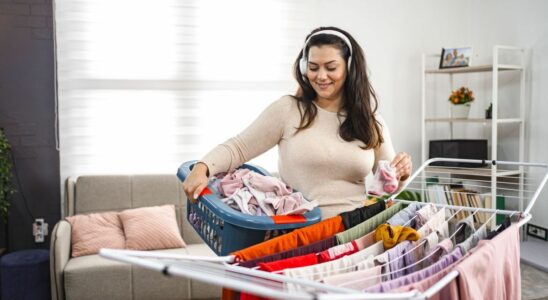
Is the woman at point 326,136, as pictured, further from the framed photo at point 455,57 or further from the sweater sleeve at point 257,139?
the framed photo at point 455,57

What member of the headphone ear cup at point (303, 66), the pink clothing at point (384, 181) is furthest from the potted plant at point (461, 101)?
the pink clothing at point (384, 181)

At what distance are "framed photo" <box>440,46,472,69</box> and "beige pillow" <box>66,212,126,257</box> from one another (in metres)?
2.79

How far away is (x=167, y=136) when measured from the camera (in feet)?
12.8

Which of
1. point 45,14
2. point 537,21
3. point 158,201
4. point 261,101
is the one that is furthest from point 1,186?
point 537,21

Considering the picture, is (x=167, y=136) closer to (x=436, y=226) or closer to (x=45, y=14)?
(x=45, y=14)

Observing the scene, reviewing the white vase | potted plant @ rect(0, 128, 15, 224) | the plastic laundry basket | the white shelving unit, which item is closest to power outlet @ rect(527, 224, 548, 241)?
the white shelving unit

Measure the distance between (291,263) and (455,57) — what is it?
11.5 feet

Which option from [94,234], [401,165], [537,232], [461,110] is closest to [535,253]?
[537,232]

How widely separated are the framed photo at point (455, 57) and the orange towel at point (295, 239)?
312cm

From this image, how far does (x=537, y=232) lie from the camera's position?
13.7ft

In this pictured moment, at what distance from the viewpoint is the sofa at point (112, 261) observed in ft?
9.98

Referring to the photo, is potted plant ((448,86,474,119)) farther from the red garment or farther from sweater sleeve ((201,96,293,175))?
the red garment

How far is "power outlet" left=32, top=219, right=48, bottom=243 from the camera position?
366 cm

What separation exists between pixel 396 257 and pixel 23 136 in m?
3.14
